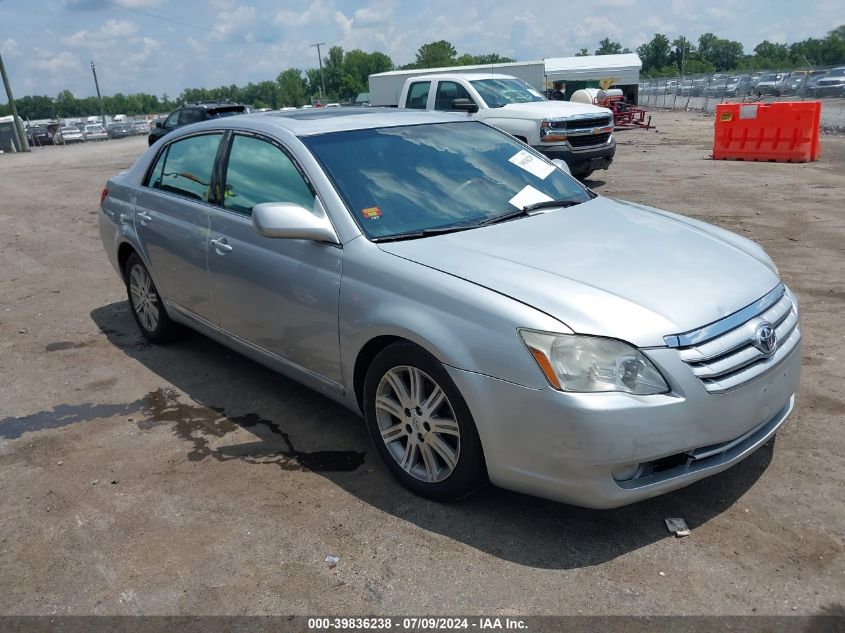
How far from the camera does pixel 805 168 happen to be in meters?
13.4

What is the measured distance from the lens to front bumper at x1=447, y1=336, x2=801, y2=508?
2656mm

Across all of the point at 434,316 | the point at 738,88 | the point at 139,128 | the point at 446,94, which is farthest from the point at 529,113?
the point at 139,128

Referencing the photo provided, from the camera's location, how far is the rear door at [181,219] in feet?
15.0

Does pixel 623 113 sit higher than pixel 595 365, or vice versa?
pixel 595 365

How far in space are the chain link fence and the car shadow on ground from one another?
23.5 m

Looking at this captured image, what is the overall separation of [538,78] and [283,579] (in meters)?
36.9

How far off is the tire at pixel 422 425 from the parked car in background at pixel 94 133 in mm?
62058

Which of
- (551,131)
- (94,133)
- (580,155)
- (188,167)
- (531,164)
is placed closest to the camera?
(531,164)

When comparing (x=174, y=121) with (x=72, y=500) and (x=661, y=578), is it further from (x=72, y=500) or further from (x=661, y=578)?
(x=661, y=578)

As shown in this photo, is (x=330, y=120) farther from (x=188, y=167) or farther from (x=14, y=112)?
(x=14, y=112)

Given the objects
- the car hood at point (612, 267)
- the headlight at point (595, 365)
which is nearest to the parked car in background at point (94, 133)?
the car hood at point (612, 267)

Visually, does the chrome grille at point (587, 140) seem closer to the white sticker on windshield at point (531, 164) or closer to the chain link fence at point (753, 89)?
the white sticker on windshield at point (531, 164)

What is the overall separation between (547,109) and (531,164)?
8.50 metres

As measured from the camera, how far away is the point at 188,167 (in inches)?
193
